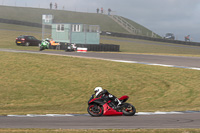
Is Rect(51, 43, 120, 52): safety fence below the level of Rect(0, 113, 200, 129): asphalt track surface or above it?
above

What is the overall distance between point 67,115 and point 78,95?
5158 mm

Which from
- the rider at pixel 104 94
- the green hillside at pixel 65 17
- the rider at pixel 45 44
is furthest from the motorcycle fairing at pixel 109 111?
the green hillside at pixel 65 17

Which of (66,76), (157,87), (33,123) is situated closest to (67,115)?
(33,123)

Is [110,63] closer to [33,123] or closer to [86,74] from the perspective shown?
[86,74]

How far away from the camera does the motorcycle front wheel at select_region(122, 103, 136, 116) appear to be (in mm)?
9523

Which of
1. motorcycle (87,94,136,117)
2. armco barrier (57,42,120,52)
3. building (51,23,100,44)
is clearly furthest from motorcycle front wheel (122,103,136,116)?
building (51,23,100,44)

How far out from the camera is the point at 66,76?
18109 mm

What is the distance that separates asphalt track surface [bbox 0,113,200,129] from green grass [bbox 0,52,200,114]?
1943 mm

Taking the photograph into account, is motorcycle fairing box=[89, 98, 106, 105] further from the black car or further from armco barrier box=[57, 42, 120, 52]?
the black car

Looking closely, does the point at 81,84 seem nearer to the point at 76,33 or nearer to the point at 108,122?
the point at 108,122

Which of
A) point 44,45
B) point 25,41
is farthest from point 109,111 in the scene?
point 25,41

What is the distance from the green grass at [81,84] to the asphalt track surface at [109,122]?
1.94 metres

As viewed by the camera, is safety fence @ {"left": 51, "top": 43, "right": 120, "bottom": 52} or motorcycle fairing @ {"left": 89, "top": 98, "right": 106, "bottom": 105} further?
safety fence @ {"left": 51, "top": 43, "right": 120, "bottom": 52}

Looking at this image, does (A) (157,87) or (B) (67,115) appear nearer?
(B) (67,115)
